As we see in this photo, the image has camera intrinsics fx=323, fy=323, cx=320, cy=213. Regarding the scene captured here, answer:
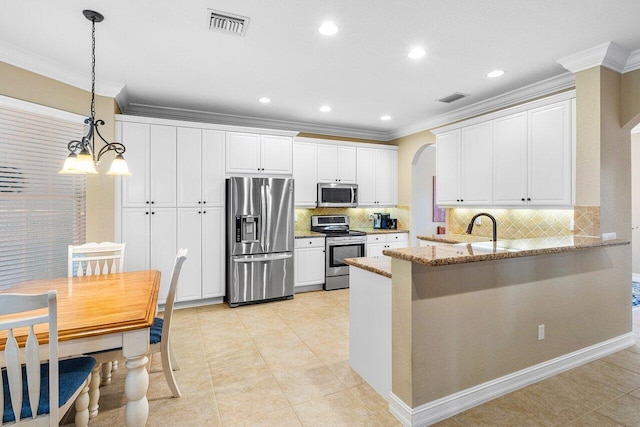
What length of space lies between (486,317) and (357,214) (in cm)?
390

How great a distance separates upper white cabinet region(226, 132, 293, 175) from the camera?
4.45 meters

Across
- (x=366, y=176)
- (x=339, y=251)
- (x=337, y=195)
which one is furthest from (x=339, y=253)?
(x=366, y=176)

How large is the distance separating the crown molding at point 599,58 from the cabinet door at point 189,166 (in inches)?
160

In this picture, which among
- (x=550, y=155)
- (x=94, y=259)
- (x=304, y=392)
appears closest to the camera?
(x=304, y=392)

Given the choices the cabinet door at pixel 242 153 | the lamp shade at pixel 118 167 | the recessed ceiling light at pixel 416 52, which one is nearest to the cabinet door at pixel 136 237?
the cabinet door at pixel 242 153

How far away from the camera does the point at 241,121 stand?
16.4ft

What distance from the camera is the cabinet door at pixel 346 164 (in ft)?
18.0

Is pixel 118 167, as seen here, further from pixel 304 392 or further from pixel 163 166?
pixel 304 392

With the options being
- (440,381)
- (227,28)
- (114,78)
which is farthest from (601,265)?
(114,78)

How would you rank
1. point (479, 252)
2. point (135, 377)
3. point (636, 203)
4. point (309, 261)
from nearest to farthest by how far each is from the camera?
point (135, 377) → point (479, 252) → point (309, 261) → point (636, 203)

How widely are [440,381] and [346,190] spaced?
3.73m

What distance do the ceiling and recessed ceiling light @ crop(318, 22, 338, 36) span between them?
0.05 meters

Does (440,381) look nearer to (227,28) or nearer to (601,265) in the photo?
(601,265)

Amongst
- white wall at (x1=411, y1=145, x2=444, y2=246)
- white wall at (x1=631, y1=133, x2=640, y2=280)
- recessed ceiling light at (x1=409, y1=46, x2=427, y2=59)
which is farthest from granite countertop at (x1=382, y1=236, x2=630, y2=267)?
white wall at (x1=631, y1=133, x2=640, y2=280)
